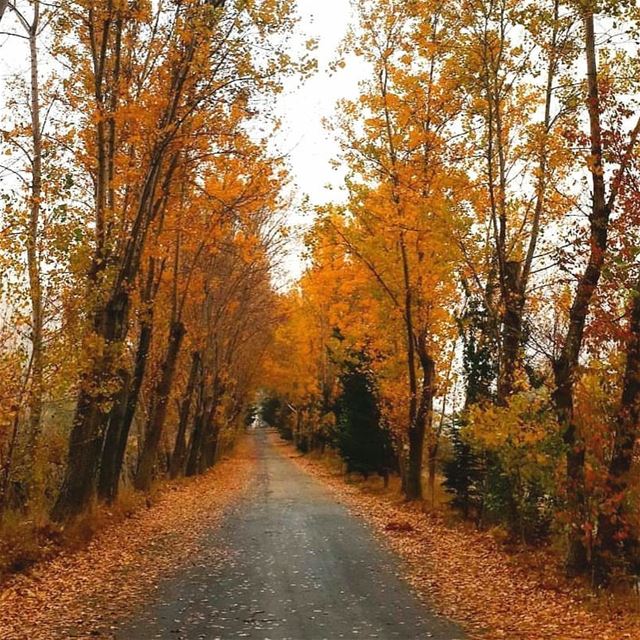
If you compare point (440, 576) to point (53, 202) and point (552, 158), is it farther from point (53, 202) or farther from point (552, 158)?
point (53, 202)

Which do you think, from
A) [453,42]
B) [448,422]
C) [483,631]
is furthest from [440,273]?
[483,631]

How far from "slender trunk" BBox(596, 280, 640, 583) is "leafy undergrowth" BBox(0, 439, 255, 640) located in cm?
594

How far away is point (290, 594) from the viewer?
371 inches

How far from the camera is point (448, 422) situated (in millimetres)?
19547

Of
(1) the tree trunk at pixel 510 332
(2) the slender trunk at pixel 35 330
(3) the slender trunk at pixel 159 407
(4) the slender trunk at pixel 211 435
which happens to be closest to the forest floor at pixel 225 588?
(2) the slender trunk at pixel 35 330

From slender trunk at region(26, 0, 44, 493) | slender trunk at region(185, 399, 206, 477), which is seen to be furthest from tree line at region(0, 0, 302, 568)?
slender trunk at region(185, 399, 206, 477)

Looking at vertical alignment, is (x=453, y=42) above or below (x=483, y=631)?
above

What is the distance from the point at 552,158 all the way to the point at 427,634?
7.37 m

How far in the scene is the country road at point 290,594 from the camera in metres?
7.75

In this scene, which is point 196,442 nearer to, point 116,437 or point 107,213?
point 116,437

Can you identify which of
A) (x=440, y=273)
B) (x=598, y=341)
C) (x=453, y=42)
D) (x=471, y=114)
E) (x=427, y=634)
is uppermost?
(x=453, y=42)

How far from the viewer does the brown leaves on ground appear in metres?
8.01

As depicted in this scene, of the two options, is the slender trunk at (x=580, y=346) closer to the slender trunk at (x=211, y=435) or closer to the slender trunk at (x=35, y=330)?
the slender trunk at (x=35, y=330)

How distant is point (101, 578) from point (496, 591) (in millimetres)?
5487
